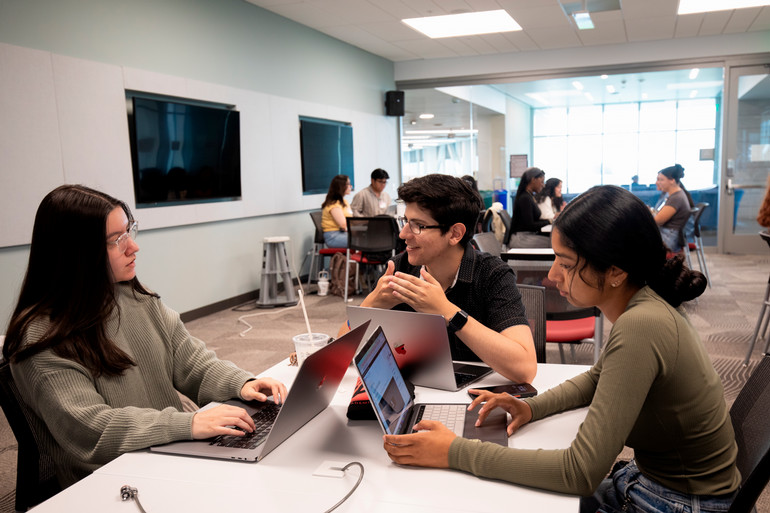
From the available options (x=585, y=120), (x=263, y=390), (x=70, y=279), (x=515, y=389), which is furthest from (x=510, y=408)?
(x=585, y=120)

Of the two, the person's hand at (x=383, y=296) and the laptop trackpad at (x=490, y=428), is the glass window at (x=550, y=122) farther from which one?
the laptop trackpad at (x=490, y=428)

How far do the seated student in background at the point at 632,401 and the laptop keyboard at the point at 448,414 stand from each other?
0.06 metres

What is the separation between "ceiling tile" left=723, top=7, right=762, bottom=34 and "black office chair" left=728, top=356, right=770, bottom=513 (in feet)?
22.6

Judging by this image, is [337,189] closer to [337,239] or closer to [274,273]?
[337,239]

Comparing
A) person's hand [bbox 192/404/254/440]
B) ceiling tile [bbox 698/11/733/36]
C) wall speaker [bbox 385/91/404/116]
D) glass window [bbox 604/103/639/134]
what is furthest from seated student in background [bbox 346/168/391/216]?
glass window [bbox 604/103/639/134]

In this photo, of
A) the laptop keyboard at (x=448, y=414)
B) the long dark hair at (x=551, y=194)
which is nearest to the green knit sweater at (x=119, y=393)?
the laptop keyboard at (x=448, y=414)

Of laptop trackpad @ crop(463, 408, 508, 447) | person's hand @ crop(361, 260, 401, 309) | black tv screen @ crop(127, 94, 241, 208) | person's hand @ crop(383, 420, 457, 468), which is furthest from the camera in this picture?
black tv screen @ crop(127, 94, 241, 208)

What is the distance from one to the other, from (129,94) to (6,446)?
8.94 ft

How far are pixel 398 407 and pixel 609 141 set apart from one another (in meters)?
12.6

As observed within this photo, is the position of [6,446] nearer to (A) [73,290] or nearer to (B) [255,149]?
(A) [73,290]

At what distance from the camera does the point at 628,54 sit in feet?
27.1

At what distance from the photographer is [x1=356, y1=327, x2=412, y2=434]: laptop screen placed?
1183 millimetres

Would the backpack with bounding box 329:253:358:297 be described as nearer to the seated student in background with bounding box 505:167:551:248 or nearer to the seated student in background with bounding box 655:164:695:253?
the seated student in background with bounding box 505:167:551:248

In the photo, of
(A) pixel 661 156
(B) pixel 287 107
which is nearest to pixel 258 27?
(B) pixel 287 107
